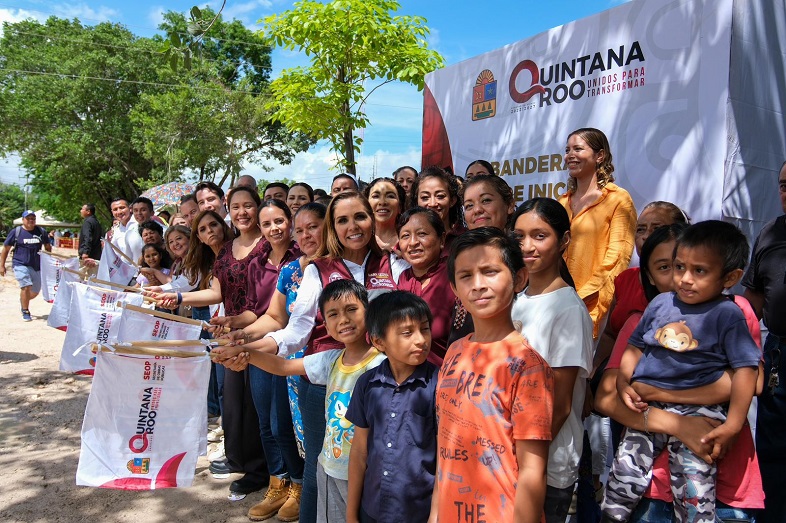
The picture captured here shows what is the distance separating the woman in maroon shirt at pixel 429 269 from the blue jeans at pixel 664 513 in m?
0.94

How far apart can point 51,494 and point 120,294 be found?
5.14ft

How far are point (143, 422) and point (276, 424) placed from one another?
1.02 meters

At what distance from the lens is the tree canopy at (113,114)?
2172 centimetres

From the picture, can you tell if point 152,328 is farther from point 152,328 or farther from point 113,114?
point 113,114

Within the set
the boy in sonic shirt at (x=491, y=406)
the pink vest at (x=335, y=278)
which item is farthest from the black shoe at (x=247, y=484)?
the boy in sonic shirt at (x=491, y=406)

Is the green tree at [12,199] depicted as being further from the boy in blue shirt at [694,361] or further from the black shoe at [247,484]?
the boy in blue shirt at [694,361]

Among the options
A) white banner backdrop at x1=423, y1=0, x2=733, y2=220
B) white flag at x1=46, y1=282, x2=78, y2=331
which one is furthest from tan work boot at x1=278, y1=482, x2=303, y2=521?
white flag at x1=46, y1=282, x2=78, y2=331

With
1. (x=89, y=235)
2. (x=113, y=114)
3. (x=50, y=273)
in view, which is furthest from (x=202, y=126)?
(x=50, y=273)

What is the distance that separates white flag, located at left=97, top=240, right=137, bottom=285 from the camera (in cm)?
655

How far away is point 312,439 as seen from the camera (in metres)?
2.90

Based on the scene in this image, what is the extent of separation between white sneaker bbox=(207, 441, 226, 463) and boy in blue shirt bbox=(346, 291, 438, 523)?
2310mm

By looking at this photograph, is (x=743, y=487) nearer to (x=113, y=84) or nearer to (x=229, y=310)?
(x=229, y=310)

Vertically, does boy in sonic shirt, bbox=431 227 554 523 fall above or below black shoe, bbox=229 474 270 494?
above

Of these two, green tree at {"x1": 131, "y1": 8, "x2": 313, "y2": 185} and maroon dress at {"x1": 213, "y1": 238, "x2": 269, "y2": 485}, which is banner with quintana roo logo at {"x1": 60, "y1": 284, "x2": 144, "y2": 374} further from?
green tree at {"x1": 131, "y1": 8, "x2": 313, "y2": 185}
